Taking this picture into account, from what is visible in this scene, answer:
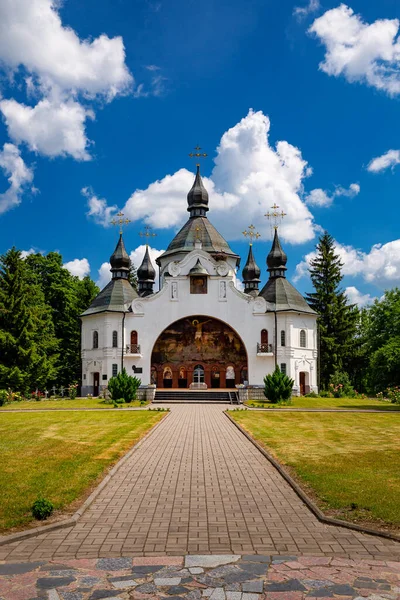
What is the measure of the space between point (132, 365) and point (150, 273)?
1496 centimetres

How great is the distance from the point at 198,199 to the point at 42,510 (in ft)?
167

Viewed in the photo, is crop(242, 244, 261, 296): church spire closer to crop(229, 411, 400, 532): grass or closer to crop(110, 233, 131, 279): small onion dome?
crop(110, 233, 131, 279): small onion dome

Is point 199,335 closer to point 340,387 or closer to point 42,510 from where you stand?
point 340,387

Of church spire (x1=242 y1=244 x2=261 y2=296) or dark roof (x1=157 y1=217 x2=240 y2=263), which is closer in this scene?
dark roof (x1=157 y1=217 x2=240 y2=263)

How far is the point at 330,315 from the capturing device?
2363 inches

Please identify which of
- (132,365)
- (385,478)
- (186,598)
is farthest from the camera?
(132,365)

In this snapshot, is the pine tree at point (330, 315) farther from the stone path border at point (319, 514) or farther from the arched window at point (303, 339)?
the stone path border at point (319, 514)

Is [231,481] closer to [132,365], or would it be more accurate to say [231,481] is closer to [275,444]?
[275,444]

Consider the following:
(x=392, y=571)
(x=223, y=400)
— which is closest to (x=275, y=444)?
(x=392, y=571)

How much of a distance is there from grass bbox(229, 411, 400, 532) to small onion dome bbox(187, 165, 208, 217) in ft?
115

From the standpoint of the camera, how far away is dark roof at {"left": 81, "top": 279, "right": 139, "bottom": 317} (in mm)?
48375

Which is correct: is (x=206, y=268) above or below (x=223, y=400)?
above

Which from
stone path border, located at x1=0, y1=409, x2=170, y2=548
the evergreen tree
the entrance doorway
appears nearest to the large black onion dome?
the evergreen tree

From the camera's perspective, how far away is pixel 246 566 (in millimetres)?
6316
